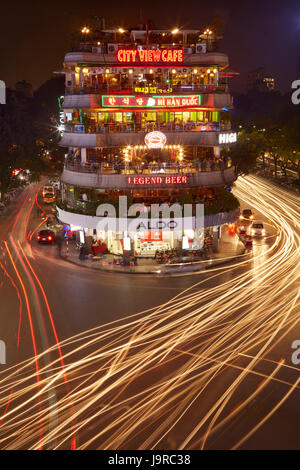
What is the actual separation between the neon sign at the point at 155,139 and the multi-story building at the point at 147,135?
84 millimetres

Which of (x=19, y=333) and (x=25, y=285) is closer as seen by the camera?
(x=19, y=333)

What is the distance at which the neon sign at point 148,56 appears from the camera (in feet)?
136

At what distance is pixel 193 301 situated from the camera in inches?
1129

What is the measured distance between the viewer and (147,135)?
3984 centimetres

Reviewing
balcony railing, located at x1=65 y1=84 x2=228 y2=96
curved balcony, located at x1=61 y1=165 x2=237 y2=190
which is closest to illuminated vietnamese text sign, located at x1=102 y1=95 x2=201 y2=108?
balcony railing, located at x1=65 y1=84 x2=228 y2=96

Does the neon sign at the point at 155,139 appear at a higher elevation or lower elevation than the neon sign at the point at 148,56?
lower

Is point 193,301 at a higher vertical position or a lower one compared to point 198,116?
lower

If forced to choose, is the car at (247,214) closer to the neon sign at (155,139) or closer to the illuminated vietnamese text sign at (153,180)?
the illuminated vietnamese text sign at (153,180)

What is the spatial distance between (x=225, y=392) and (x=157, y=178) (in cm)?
2337

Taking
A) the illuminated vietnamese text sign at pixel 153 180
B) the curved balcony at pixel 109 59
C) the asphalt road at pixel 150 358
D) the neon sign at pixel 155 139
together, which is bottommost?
the asphalt road at pixel 150 358

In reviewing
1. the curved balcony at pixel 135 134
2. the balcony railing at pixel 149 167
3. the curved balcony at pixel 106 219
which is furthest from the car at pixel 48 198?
the balcony railing at pixel 149 167

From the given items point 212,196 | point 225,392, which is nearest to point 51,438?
point 225,392

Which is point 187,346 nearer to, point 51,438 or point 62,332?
point 62,332
